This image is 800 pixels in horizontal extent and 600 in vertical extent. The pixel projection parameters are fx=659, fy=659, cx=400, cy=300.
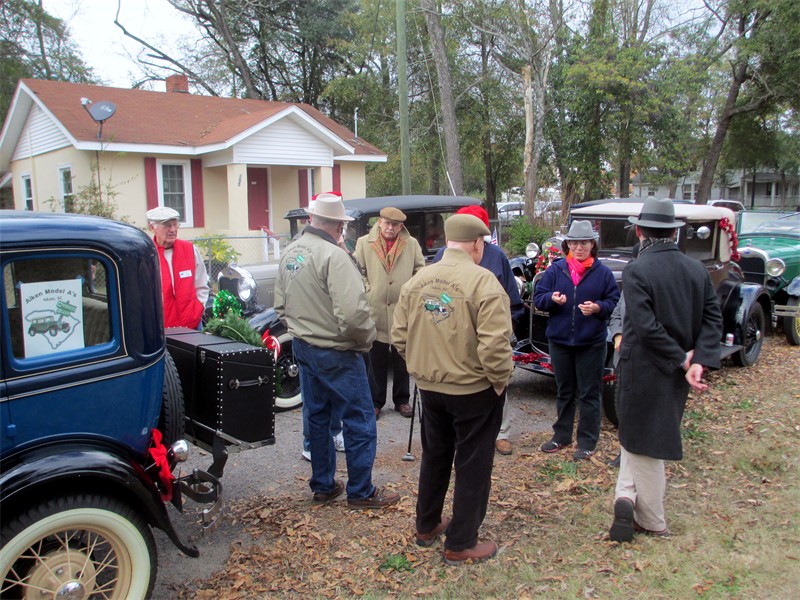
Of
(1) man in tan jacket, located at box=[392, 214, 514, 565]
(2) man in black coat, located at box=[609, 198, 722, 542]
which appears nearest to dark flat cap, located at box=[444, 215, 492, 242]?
(1) man in tan jacket, located at box=[392, 214, 514, 565]

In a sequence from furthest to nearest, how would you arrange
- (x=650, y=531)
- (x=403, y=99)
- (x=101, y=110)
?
1. (x=101, y=110)
2. (x=403, y=99)
3. (x=650, y=531)

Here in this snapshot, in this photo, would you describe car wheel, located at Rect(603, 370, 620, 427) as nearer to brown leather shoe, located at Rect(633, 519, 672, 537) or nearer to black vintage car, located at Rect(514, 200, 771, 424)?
black vintage car, located at Rect(514, 200, 771, 424)

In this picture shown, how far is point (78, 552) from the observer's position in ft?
9.11

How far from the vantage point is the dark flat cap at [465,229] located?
3.44 meters

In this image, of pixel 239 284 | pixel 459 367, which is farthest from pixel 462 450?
pixel 239 284

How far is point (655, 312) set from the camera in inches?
144

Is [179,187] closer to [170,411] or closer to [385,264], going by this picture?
[385,264]

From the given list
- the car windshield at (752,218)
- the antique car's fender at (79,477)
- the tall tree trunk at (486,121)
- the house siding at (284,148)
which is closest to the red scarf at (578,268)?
the antique car's fender at (79,477)

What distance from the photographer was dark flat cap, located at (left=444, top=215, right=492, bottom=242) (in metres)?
3.44

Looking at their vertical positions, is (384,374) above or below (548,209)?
below

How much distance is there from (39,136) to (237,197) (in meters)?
5.73

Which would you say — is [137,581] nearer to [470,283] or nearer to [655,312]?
[470,283]

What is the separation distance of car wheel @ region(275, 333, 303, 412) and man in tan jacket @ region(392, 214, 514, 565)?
2.70m

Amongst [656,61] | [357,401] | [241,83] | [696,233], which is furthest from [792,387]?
[241,83]
